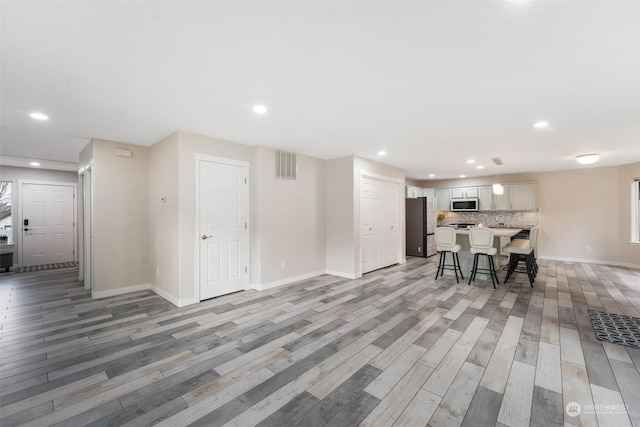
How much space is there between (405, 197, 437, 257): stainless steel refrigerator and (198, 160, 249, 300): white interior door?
537 centimetres

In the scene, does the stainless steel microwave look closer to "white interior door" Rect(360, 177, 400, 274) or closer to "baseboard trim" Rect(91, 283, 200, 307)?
"white interior door" Rect(360, 177, 400, 274)

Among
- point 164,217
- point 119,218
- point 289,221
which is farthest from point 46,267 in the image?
point 289,221

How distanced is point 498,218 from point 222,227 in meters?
8.37

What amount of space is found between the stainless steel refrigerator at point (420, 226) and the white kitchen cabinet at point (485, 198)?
153 centimetres

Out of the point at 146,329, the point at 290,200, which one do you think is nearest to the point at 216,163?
the point at 290,200

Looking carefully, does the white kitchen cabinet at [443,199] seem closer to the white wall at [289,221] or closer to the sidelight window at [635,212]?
the sidelight window at [635,212]

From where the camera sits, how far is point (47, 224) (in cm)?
688

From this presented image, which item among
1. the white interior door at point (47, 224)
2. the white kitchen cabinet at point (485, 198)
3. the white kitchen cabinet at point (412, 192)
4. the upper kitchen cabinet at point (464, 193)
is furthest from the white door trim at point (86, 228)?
the white kitchen cabinet at point (485, 198)

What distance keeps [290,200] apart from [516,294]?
417cm

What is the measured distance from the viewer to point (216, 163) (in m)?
4.22

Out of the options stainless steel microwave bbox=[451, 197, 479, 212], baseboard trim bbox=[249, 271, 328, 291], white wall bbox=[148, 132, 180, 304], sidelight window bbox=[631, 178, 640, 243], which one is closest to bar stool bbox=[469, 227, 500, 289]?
baseboard trim bbox=[249, 271, 328, 291]

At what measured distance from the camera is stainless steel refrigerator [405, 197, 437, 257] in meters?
7.90

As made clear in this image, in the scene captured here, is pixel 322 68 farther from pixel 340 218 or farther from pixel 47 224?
pixel 47 224

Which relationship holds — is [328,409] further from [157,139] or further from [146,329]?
[157,139]
